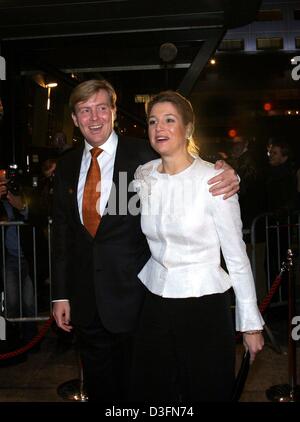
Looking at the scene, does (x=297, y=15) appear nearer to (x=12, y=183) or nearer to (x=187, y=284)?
(x=12, y=183)

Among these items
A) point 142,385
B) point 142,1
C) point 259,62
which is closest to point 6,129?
point 142,1

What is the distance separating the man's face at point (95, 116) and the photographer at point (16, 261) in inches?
94.7

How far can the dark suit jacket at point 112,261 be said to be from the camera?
2.54m

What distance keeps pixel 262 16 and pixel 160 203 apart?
1478 centimetres

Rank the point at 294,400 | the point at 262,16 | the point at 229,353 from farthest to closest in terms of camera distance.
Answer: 1. the point at 262,16
2. the point at 294,400
3. the point at 229,353

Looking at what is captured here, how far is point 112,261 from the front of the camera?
2.54 metres

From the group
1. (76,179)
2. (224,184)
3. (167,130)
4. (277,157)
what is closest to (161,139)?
(167,130)

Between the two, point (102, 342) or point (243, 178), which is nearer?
point (102, 342)

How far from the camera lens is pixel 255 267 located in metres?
5.18

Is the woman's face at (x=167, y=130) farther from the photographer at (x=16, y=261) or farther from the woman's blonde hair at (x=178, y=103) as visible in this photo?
the photographer at (x=16, y=261)

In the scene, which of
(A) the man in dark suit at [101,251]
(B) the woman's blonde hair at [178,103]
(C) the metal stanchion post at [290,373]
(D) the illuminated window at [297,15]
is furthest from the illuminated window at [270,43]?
(B) the woman's blonde hair at [178,103]

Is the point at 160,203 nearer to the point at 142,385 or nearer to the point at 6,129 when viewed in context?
the point at 142,385
